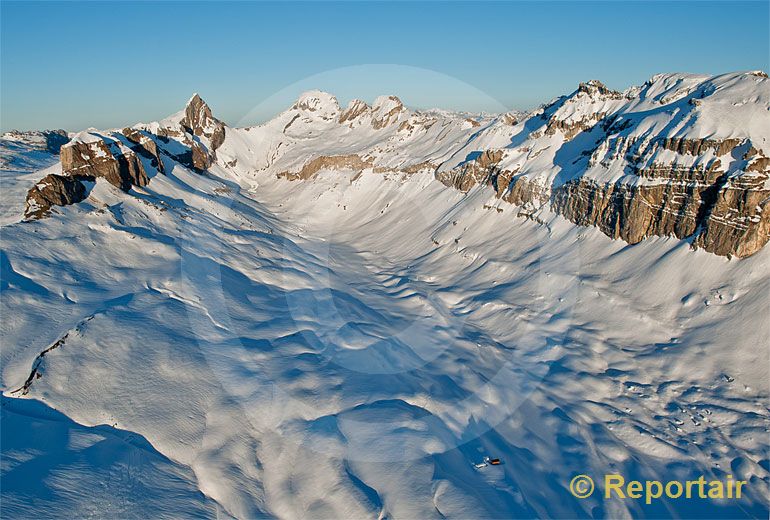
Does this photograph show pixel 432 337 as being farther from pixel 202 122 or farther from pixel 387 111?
pixel 202 122

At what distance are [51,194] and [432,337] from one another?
41556 mm

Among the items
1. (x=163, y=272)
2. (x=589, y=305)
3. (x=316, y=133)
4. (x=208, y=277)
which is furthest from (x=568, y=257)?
(x=316, y=133)

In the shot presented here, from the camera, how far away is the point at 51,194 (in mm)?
40344

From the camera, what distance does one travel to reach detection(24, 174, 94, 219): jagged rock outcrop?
3794 cm

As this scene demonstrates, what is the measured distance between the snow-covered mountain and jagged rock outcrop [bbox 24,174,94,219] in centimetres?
23

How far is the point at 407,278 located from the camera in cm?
4547

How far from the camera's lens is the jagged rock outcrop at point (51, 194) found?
124 ft

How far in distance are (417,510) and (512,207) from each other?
1662 inches

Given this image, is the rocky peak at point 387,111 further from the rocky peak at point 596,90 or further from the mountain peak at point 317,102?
the rocky peak at point 596,90

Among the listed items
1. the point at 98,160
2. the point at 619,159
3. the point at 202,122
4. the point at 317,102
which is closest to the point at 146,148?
the point at 98,160

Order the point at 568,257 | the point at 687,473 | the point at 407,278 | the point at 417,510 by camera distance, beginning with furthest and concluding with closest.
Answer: the point at 407,278 → the point at 568,257 → the point at 687,473 → the point at 417,510

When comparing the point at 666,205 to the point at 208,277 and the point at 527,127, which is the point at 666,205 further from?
the point at 208,277

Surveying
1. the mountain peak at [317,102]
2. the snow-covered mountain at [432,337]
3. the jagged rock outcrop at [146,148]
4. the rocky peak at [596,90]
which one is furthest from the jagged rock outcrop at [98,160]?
the mountain peak at [317,102]

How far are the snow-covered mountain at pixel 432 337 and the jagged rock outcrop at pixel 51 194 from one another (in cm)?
23
